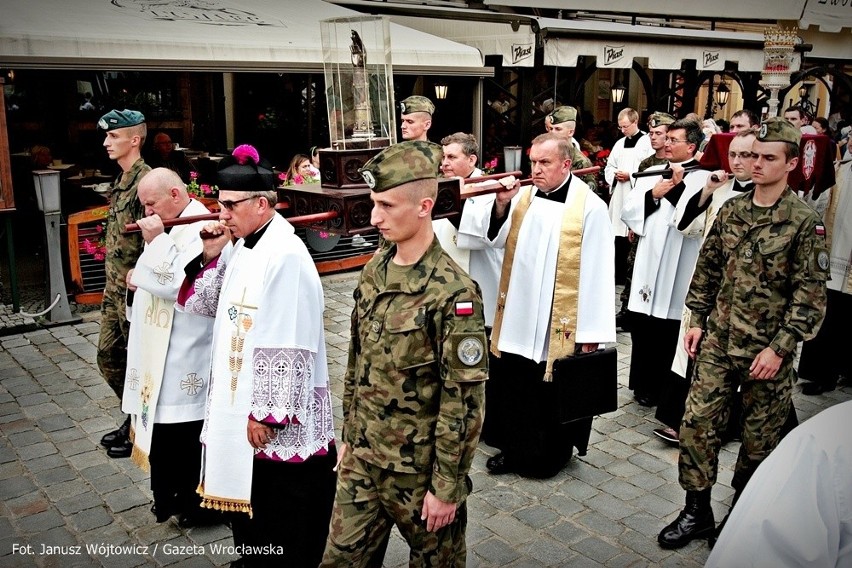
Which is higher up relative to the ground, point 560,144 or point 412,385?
point 560,144

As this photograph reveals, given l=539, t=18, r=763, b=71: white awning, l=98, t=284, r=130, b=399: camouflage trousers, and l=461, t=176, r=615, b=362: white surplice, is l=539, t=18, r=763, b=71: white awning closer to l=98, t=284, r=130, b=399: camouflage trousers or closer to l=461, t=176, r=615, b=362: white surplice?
l=461, t=176, r=615, b=362: white surplice

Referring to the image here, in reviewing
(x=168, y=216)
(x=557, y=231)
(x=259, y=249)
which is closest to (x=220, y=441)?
(x=259, y=249)

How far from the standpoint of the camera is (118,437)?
17.1 ft

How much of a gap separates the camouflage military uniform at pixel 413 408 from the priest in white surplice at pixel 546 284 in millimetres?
1745

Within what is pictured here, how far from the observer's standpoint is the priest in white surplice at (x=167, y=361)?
3.99 meters

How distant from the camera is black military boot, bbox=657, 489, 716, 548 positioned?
407cm

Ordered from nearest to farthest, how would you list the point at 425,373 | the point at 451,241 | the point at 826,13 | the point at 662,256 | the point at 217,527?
the point at 425,373 < the point at 217,527 < the point at 451,241 < the point at 662,256 < the point at 826,13

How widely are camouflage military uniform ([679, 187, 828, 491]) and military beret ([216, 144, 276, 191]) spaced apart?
93.4 inches

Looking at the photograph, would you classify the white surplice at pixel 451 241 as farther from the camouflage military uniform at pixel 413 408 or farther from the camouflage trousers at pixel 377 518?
the camouflage trousers at pixel 377 518

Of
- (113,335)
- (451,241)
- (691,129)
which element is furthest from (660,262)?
(113,335)

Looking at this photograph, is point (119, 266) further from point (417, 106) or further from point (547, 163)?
point (547, 163)

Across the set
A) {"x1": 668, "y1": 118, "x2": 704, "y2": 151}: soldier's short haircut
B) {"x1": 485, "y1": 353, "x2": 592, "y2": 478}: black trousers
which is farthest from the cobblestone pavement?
{"x1": 668, "y1": 118, "x2": 704, "y2": 151}: soldier's short haircut

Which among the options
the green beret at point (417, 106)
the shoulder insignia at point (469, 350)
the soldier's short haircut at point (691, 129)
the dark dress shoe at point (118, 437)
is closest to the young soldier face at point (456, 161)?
the green beret at point (417, 106)

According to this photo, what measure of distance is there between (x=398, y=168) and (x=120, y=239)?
2.67m
